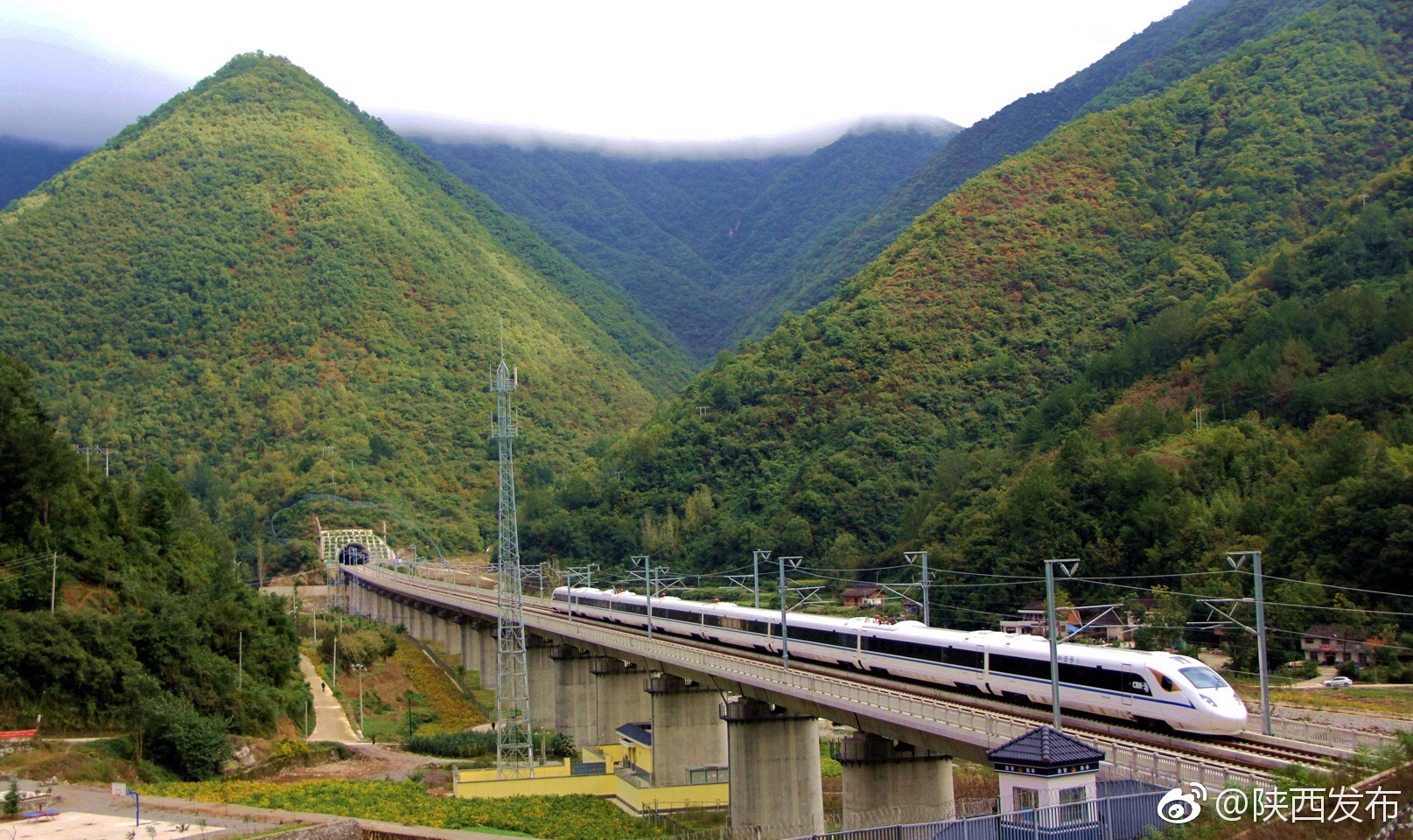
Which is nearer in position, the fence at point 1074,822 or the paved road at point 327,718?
the fence at point 1074,822

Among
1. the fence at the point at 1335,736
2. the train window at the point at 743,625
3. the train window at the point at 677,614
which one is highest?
the fence at the point at 1335,736

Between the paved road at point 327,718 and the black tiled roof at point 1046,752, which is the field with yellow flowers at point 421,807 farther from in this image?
the black tiled roof at point 1046,752

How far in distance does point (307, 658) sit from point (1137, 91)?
149 m

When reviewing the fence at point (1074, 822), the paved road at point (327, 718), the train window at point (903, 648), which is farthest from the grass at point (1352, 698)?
the paved road at point (327, 718)

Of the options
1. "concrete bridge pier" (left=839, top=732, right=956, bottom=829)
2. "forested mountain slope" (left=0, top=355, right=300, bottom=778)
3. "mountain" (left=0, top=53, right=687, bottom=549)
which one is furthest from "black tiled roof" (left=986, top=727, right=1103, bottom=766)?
"mountain" (left=0, top=53, right=687, bottom=549)

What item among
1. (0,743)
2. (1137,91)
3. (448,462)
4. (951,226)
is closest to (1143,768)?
(0,743)

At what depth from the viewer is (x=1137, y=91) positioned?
587ft

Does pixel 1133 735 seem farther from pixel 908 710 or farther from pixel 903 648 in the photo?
pixel 903 648

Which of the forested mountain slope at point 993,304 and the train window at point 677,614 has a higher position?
the forested mountain slope at point 993,304

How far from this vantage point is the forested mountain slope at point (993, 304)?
10994 cm

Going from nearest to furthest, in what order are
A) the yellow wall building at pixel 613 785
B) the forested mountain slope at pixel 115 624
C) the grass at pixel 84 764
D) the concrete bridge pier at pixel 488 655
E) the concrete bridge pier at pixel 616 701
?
the grass at pixel 84 764 < the forested mountain slope at pixel 115 624 < the yellow wall building at pixel 613 785 < the concrete bridge pier at pixel 616 701 < the concrete bridge pier at pixel 488 655

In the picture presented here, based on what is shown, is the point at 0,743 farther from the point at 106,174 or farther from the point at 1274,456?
the point at 106,174

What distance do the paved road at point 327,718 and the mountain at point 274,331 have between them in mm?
65655

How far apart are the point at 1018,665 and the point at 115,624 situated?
32.8 m
